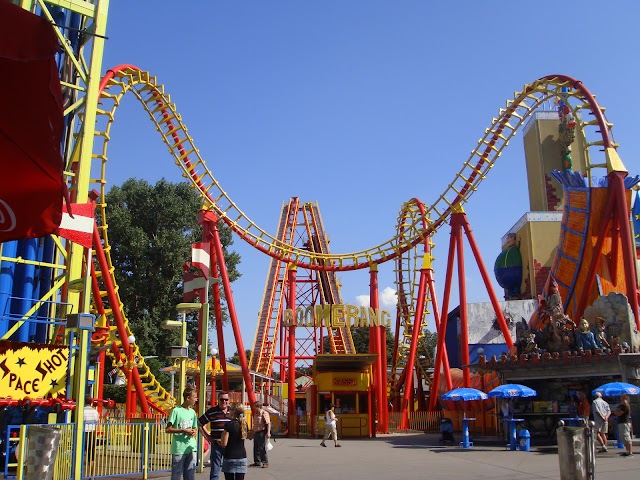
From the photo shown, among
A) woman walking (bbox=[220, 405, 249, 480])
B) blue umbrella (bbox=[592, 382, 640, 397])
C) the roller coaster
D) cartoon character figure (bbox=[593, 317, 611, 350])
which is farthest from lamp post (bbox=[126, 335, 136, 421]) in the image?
cartoon character figure (bbox=[593, 317, 611, 350])

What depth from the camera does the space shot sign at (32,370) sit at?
41.6 feet

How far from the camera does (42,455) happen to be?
7926 millimetres

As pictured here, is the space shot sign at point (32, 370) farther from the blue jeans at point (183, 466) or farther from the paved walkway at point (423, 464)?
the blue jeans at point (183, 466)

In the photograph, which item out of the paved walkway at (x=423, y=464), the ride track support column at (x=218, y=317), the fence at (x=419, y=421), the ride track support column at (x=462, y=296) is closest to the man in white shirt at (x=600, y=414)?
the paved walkway at (x=423, y=464)

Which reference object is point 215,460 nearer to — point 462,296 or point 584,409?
point 584,409

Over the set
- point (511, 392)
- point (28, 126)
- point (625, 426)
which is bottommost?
point (625, 426)

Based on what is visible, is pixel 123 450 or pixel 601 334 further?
pixel 601 334

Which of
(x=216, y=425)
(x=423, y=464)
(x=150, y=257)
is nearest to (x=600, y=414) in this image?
Answer: (x=423, y=464)

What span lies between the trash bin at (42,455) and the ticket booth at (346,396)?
1837 centimetres

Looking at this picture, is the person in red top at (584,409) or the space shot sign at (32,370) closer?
the space shot sign at (32,370)

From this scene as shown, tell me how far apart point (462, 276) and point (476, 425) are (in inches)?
281

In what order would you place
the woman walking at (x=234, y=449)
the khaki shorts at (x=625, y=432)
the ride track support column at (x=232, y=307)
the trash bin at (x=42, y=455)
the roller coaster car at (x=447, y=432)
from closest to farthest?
the trash bin at (x=42, y=455), the woman walking at (x=234, y=449), the khaki shorts at (x=625, y=432), the roller coaster car at (x=447, y=432), the ride track support column at (x=232, y=307)

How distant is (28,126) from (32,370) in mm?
10004

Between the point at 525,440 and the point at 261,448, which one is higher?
the point at 261,448
